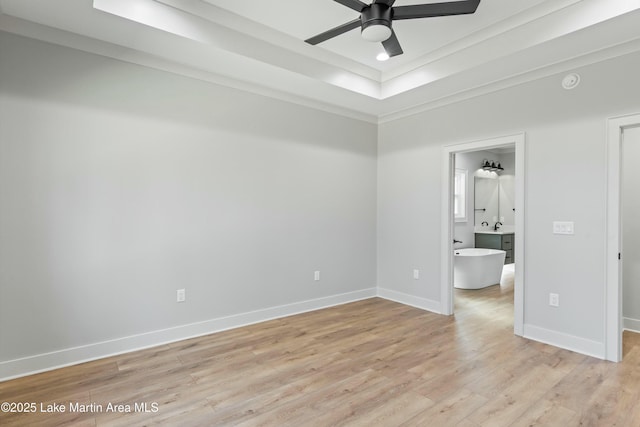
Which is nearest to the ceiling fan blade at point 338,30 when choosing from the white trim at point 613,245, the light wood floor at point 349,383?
the white trim at point 613,245

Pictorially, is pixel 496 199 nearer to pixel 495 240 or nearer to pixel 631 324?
pixel 495 240

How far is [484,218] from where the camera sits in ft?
24.1

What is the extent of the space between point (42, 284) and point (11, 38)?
74.1 inches

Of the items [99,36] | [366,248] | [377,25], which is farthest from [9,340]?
[366,248]

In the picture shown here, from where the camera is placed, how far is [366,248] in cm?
484

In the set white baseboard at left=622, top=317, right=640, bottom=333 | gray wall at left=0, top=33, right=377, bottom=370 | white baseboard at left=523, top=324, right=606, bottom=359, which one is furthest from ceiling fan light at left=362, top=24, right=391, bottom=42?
white baseboard at left=622, top=317, right=640, bottom=333

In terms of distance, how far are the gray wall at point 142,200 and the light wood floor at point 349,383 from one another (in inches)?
17.6

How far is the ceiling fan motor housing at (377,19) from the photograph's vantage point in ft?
7.20

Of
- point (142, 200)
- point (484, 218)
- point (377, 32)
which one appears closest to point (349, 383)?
point (142, 200)

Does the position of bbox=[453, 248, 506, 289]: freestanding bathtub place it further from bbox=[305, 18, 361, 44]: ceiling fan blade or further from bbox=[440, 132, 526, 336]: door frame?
bbox=[305, 18, 361, 44]: ceiling fan blade

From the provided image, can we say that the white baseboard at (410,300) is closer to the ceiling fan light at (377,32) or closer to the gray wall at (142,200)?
the gray wall at (142,200)

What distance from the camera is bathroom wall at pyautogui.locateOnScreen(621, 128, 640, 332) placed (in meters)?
3.63

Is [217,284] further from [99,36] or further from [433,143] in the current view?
[433,143]

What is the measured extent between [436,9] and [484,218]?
611 cm
